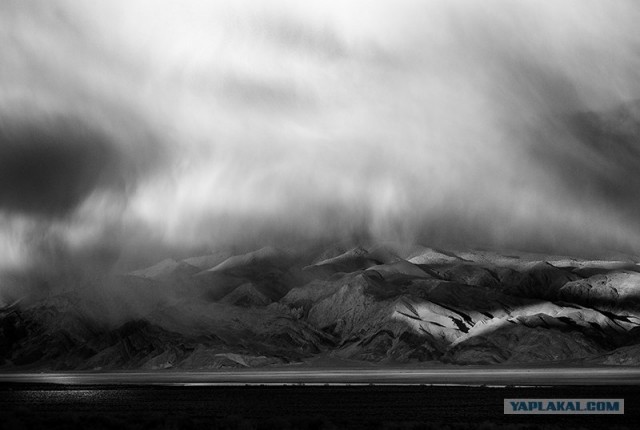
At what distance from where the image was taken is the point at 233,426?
8906 centimetres

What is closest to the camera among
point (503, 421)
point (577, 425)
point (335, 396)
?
point (577, 425)

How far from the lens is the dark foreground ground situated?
9075 cm

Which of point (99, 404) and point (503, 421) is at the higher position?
point (503, 421)

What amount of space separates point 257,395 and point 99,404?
38.0 metres

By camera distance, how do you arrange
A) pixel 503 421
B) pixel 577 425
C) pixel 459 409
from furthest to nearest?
pixel 459 409
pixel 503 421
pixel 577 425

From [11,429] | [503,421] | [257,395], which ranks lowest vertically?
[257,395]

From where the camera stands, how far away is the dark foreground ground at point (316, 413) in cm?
9075

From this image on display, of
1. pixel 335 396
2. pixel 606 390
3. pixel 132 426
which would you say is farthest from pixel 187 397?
pixel 132 426

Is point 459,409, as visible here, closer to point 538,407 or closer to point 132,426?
point 538,407

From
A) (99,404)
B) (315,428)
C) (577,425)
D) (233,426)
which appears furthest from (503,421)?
(99,404)

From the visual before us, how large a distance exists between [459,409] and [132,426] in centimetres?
5316

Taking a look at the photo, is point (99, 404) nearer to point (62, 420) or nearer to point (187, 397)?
point (187, 397)

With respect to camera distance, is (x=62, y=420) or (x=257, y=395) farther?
(x=257, y=395)

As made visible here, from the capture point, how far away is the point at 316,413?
124625 millimetres
